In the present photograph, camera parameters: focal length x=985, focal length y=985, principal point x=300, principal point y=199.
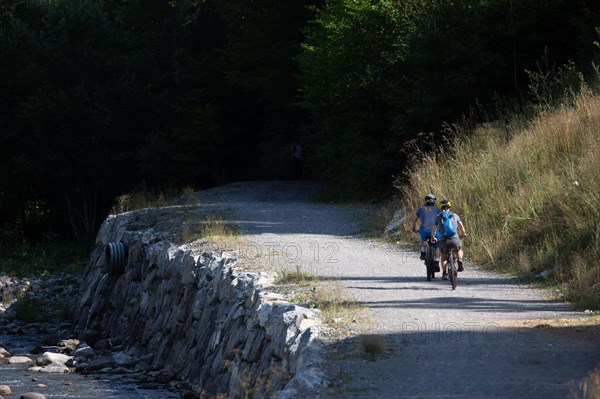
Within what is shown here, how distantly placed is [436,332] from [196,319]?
6711mm

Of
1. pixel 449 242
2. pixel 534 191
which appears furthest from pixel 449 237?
pixel 534 191

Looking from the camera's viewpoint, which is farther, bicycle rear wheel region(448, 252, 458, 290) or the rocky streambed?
the rocky streambed

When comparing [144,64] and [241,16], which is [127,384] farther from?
[144,64]

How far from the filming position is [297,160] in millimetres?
37500

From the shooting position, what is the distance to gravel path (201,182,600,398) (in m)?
8.26

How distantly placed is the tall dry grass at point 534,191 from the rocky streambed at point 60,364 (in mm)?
5603

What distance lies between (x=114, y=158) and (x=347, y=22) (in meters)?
17.8

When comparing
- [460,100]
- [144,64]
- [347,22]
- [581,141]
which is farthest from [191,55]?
[581,141]

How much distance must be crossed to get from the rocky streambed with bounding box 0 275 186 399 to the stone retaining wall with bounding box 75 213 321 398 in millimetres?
398

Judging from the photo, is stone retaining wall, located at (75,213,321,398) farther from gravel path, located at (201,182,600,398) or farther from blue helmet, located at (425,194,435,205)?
blue helmet, located at (425,194,435,205)

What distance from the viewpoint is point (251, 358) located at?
38.3ft

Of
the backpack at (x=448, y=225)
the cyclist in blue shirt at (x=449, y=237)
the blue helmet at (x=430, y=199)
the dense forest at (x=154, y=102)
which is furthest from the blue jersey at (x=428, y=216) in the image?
the dense forest at (x=154, y=102)

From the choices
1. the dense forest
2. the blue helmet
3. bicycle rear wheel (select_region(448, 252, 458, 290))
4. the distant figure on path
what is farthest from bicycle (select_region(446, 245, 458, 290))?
the distant figure on path

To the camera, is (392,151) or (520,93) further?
(392,151)
